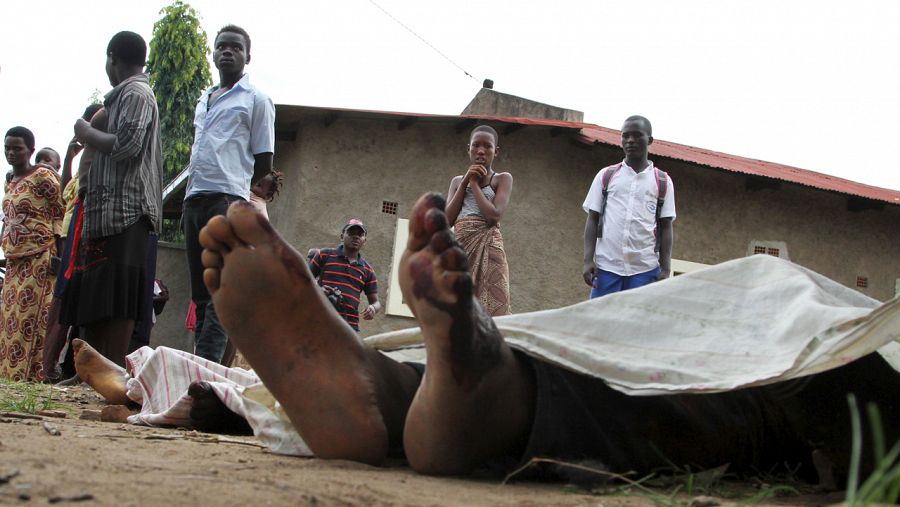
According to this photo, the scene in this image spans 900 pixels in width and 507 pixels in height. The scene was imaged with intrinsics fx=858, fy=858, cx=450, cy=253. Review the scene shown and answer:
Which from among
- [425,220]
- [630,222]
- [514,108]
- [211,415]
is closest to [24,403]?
[211,415]

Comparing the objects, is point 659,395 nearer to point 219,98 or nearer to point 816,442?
point 816,442

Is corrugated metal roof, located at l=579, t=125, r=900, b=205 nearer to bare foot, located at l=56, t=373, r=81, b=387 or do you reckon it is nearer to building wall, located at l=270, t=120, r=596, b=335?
building wall, located at l=270, t=120, r=596, b=335

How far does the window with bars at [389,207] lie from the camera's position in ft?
33.5

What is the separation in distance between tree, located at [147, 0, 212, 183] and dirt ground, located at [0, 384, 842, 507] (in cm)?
1886

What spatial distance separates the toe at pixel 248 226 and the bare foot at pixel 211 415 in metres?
0.78

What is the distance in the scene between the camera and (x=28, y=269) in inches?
213

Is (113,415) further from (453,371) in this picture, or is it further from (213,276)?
(453,371)

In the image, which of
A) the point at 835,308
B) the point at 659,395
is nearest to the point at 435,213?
the point at 659,395

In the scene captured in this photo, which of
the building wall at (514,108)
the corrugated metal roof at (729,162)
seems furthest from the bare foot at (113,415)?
the building wall at (514,108)

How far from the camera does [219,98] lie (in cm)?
393

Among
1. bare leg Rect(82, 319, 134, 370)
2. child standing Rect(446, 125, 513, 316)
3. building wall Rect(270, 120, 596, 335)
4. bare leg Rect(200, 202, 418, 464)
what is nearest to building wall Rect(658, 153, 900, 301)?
building wall Rect(270, 120, 596, 335)

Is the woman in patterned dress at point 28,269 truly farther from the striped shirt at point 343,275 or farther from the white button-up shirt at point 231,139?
the white button-up shirt at point 231,139

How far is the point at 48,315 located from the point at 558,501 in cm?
455

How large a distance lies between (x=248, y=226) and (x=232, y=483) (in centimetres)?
53
